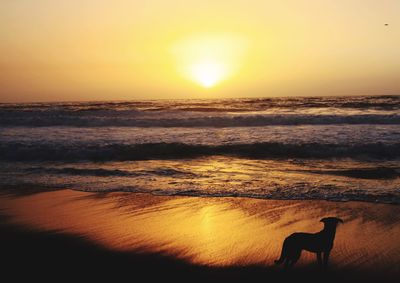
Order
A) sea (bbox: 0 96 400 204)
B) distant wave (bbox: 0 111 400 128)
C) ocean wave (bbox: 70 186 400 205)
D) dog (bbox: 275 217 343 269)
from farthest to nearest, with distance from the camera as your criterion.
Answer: distant wave (bbox: 0 111 400 128) → sea (bbox: 0 96 400 204) → ocean wave (bbox: 70 186 400 205) → dog (bbox: 275 217 343 269)

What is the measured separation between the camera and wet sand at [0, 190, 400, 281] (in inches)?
170

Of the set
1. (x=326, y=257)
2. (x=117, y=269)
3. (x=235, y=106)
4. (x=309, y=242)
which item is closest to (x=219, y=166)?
(x=117, y=269)

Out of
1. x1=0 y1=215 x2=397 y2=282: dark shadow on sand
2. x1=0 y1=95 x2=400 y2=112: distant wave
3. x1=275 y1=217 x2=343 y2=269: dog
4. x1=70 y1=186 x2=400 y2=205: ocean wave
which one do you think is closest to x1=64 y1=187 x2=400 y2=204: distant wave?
x1=70 y1=186 x2=400 y2=205: ocean wave

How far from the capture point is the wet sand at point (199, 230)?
4.32 metres

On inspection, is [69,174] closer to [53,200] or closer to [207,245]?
[53,200]

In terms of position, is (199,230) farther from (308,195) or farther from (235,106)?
(235,106)

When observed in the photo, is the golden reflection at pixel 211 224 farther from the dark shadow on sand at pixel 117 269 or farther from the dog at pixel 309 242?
the dog at pixel 309 242

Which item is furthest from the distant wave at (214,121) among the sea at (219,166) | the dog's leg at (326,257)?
the dog's leg at (326,257)

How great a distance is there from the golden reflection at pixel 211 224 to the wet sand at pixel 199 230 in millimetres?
12

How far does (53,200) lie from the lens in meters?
7.27

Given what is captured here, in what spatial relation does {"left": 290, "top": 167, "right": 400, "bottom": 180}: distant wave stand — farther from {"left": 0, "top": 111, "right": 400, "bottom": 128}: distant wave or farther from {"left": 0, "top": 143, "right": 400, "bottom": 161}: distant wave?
{"left": 0, "top": 111, "right": 400, "bottom": 128}: distant wave

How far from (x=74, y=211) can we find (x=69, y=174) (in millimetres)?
3596

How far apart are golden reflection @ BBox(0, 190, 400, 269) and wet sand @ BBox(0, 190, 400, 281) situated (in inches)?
0.5

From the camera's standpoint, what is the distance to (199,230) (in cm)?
543
